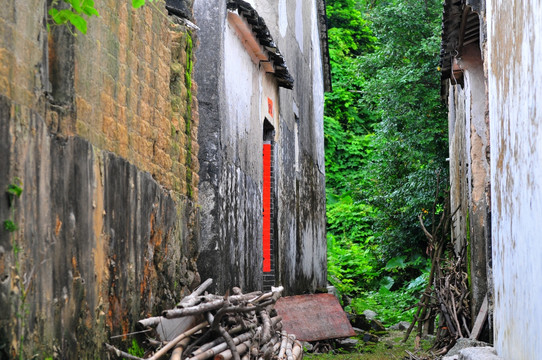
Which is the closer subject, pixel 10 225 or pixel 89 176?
pixel 10 225

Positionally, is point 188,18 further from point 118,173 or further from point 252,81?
point 252,81

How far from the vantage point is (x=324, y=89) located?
779 inches

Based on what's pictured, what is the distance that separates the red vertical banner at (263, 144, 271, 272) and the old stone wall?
5.11 meters

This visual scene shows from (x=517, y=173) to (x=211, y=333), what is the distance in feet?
7.91

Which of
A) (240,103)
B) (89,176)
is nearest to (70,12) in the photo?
(89,176)

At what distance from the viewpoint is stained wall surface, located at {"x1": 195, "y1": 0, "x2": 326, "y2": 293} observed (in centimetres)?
844

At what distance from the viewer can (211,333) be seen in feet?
17.6

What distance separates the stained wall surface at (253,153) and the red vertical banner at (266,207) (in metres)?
0.16

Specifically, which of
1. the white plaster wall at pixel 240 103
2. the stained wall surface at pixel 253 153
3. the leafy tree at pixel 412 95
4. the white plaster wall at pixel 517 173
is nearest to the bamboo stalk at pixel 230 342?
the white plaster wall at pixel 517 173

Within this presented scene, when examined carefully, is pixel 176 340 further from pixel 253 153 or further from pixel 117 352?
pixel 253 153

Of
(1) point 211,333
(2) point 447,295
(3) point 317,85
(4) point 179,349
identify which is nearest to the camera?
(4) point 179,349

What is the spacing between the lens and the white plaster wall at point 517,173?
4.00 m

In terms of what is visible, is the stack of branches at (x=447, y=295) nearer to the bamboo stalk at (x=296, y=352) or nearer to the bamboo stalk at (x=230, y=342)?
the bamboo stalk at (x=296, y=352)

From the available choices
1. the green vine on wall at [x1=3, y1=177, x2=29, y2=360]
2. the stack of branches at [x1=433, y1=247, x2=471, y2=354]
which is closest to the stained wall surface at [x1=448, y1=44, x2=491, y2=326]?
the stack of branches at [x1=433, y1=247, x2=471, y2=354]
